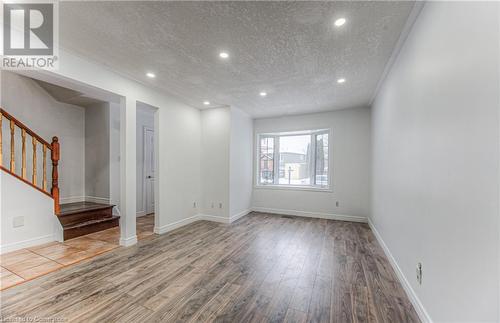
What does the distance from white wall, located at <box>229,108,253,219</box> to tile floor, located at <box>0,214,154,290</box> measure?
1821mm

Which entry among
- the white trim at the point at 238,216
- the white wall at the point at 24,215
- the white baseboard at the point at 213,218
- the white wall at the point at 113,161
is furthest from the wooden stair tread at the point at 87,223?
the white trim at the point at 238,216

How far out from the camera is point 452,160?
123 cm

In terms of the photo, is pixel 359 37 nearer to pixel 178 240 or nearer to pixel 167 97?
pixel 167 97

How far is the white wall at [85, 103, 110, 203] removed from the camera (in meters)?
4.50

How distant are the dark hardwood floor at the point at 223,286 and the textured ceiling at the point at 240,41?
252cm

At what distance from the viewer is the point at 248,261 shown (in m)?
2.63

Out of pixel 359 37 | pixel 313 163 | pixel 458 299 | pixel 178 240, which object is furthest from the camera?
pixel 313 163

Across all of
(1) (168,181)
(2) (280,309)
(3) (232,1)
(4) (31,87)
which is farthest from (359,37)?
(4) (31,87)

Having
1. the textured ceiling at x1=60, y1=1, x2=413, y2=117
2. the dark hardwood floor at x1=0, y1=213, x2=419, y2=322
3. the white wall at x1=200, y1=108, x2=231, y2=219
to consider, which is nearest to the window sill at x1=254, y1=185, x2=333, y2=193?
the white wall at x1=200, y1=108, x2=231, y2=219

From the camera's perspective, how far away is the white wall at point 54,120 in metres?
3.50

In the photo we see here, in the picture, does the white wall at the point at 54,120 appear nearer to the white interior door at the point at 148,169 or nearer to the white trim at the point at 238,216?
the white interior door at the point at 148,169

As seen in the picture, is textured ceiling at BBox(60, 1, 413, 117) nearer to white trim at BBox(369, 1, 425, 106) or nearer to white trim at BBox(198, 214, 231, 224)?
white trim at BBox(369, 1, 425, 106)

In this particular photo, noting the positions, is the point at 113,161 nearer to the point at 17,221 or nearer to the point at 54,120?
the point at 54,120

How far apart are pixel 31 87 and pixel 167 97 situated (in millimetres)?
2551
